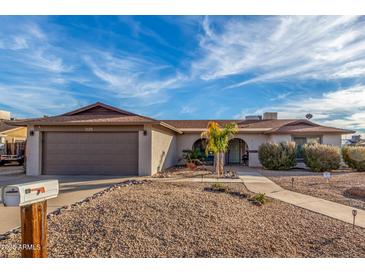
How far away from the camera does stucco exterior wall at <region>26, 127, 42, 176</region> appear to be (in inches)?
528

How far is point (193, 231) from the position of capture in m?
Answer: 4.85

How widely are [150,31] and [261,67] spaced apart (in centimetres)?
711

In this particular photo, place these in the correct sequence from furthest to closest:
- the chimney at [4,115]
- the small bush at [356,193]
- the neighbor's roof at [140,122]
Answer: the chimney at [4,115], the neighbor's roof at [140,122], the small bush at [356,193]

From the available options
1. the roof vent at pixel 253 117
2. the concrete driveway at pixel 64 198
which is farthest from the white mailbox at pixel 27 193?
the roof vent at pixel 253 117

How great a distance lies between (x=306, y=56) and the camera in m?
11.5

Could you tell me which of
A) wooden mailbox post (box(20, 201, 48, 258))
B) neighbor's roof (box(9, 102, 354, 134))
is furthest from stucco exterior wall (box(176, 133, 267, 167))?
wooden mailbox post (box(20, 201, 48, 258))

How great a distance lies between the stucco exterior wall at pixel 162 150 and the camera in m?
13.8

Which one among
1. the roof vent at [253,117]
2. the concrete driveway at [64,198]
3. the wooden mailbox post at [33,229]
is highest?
the roof vent at [253,117]

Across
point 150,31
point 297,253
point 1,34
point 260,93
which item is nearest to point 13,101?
point 1,34

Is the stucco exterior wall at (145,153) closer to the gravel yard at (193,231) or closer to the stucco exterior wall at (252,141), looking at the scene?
the gravel yard at (193,231)

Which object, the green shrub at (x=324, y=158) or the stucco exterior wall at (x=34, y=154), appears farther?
the green shrub at (x=324, y=158)

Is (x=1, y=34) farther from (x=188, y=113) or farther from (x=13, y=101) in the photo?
(x=188, y=113)

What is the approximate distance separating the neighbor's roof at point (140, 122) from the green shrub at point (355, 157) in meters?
2.13

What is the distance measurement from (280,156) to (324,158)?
2.56m
